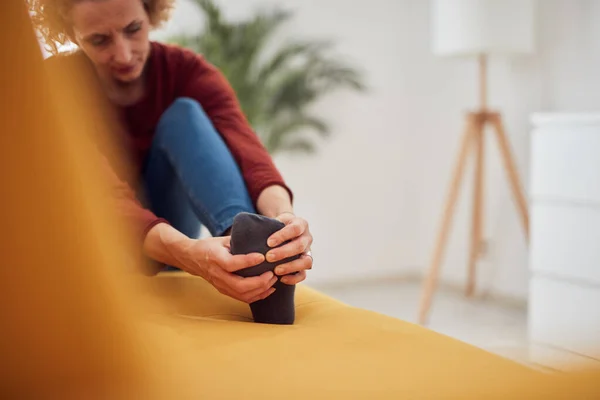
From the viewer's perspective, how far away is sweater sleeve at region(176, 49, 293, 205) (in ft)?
4.21

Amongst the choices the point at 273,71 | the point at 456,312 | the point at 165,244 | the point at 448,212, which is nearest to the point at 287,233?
the point at 165,244

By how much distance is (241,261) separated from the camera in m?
0.96

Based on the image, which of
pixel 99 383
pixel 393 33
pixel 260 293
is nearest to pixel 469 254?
pixel 393 33

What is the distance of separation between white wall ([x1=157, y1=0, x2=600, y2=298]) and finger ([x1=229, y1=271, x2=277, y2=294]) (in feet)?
9.44

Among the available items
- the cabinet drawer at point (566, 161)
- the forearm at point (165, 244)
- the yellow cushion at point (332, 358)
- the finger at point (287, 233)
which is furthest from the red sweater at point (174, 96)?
the cabinet drawer at point (566, 161)

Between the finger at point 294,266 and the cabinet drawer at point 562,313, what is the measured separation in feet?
5.12

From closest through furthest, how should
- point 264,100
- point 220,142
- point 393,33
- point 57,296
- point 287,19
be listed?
point 57,296 → point 220,142 → point 264,100 → point 287,19 → point 393,33

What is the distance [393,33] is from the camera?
14.4ft

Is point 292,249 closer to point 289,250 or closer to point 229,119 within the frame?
point 289,250

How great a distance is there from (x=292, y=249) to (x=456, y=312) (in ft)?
8.65

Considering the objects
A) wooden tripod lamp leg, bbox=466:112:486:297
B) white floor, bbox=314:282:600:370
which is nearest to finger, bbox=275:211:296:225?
white floor, bbox=314:282:600:370

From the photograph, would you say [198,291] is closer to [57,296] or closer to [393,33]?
[57,296]

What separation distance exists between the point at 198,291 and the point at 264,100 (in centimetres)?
264

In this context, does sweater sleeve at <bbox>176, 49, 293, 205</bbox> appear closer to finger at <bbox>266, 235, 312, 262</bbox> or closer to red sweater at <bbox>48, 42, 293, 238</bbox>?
red sweater at <bbox>48, 42, 293, 238</bbox>
